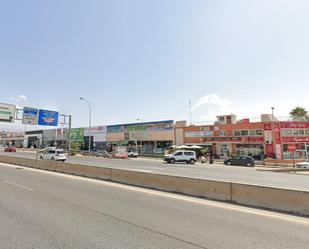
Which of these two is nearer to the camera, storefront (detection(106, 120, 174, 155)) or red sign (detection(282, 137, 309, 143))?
red sign (detection(282, 137, 309, 143))

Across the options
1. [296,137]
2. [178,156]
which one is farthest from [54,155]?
[296,137]

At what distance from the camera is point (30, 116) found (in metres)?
35.0

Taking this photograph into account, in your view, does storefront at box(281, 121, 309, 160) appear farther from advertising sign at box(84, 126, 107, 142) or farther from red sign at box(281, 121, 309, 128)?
advertising sign at box(84, 126, 107, 142)

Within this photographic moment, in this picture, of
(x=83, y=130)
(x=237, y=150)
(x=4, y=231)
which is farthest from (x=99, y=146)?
(x=4, y=231)

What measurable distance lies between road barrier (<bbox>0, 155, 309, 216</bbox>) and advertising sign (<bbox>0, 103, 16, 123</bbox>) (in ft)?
79.6

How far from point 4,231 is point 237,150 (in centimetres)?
4213

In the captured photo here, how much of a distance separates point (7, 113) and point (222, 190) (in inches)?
1312

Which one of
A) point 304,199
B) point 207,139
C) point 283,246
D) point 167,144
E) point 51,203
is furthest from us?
point 167,144

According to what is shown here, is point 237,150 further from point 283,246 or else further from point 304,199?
point 283,246

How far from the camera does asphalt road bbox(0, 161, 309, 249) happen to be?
484 cm

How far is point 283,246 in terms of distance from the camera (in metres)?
4.71

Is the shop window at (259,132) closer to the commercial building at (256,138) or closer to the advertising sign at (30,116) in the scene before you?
the commercial building at (256,138)

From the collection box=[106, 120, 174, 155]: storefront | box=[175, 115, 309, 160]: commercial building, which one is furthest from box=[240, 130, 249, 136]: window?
box=[106, 120, 174, 155]: storefront

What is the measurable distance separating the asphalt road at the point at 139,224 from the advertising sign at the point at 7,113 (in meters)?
28.5
